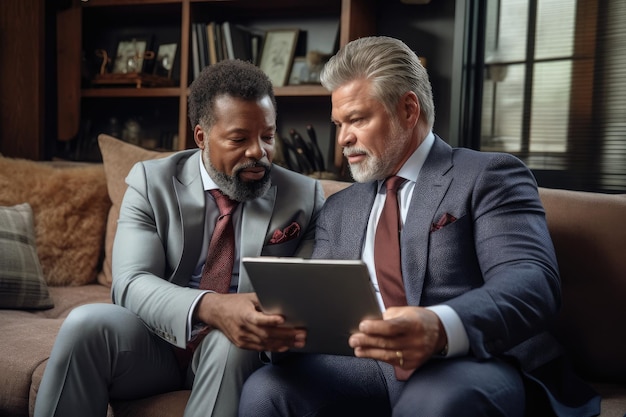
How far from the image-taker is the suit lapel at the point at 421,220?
4.88 feet

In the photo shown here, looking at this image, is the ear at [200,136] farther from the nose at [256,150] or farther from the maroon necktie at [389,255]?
the maroon necktie at [389,255]

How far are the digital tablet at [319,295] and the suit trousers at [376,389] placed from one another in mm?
119

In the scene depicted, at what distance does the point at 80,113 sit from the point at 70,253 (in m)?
1.24

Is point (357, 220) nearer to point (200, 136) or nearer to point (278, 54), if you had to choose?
point (200, 136)

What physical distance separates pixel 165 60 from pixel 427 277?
2.22m

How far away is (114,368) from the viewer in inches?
61.4

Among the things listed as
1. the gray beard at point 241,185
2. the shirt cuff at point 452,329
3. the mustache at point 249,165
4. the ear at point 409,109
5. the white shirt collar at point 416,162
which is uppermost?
the ear at point 409,109

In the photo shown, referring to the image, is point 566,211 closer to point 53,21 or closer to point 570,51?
point 570,51

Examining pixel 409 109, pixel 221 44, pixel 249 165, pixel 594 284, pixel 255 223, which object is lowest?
pixel 594 284

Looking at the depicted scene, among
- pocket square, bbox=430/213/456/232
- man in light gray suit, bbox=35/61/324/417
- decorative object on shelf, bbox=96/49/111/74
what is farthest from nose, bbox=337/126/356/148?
decorative object on shelf, bbox=96/49/111/74

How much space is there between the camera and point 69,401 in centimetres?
150

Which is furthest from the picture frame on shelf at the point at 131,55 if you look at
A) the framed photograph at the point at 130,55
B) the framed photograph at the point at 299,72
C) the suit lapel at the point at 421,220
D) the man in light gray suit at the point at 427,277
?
the suit lapel at the point at 421,220

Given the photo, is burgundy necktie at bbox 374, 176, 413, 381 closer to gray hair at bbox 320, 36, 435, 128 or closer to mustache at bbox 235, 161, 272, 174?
gray hair at bbox 320, 36, 435, 128

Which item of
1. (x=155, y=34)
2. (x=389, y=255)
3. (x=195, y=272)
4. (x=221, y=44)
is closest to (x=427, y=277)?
(x=389, y=255)
